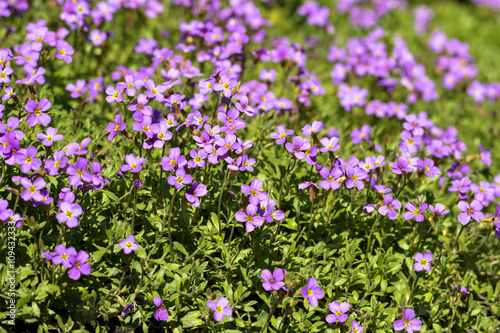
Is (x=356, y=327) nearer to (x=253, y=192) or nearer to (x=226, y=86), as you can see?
(x=253, y=192)

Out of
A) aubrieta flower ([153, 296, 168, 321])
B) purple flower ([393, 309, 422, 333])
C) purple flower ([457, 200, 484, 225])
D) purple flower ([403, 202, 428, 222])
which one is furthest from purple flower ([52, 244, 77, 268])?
purple flower ([457, 200, 484, 225])

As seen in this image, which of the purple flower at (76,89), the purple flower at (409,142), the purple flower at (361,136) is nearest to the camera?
the purple flower at (409,142)

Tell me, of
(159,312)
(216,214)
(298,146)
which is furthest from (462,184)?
(159,312)

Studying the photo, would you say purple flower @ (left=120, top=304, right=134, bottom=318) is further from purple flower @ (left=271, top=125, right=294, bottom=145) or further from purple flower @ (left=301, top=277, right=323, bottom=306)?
purple flower @ (left=271, top=125, right=294, bottom=145)

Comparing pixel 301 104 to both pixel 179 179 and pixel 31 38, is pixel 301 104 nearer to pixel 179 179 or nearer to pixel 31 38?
pixel 179 179

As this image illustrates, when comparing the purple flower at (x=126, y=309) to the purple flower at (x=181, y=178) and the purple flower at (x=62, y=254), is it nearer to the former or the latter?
the purple flower at (x=62, y=254)

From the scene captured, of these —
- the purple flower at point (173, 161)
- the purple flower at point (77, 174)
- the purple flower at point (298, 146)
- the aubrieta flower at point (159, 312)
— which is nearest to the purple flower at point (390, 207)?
the purple flower at point (298, 146)
